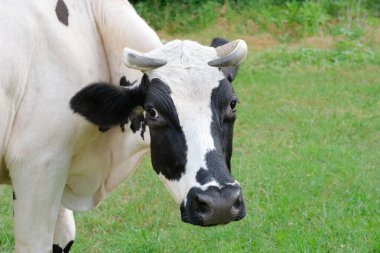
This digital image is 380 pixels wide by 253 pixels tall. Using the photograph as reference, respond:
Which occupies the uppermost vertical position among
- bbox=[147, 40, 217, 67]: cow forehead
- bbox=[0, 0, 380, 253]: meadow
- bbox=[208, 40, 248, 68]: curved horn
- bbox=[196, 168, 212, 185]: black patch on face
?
bbox=[147, 40, 217, 67]: cow forehead

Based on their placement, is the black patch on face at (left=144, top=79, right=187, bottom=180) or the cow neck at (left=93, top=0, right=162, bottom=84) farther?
the cow neck at (left=93, top=0, right=162, bottom=84)

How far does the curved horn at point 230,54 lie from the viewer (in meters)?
4.11

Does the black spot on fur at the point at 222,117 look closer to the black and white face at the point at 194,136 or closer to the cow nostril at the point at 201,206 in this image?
the black and white face at the point at 194,136

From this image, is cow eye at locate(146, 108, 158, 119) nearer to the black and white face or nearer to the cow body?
the black and white face

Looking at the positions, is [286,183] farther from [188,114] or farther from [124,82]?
[188,114]

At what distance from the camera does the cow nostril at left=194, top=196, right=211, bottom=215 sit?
3.71 metres

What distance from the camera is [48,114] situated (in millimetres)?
4305

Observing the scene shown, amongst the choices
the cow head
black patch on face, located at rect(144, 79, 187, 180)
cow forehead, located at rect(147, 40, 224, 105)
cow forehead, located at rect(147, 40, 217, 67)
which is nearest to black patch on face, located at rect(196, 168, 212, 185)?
the cow head

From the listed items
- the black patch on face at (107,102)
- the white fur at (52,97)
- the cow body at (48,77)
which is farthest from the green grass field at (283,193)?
the black patch on face at (107,102)

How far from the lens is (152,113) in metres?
4.05

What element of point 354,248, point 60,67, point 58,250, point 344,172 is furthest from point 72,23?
point 344,172

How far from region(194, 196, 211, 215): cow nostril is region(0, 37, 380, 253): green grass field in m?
1.97

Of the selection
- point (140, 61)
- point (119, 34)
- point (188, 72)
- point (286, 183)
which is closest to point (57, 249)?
point (119, 34)

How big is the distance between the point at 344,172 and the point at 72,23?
3666mm
